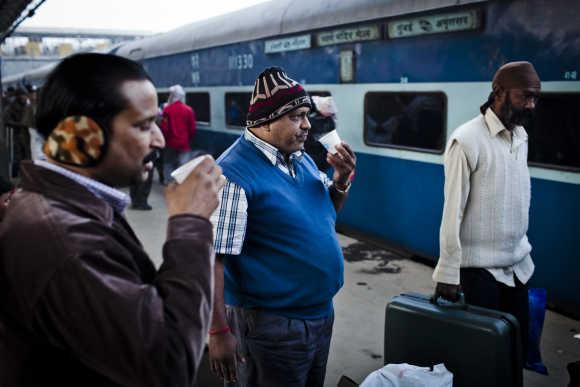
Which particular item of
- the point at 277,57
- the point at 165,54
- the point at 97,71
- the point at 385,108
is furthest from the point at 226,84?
the point at 97,71

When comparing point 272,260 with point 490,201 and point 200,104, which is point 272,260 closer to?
point 490,201

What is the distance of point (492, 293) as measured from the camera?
8.78 ft

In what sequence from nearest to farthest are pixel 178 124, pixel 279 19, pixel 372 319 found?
pixel 372 319
pixel 279 19
pixel 178 124

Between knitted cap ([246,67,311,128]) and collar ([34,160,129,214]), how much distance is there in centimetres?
105

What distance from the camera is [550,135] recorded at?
164 inches

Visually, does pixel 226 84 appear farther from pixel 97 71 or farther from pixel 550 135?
pixel 97 71

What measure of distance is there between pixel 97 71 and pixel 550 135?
3780 millimetres

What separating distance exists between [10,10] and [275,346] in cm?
751

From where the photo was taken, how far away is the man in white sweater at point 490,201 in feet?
8.60

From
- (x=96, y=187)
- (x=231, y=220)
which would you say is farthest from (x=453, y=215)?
(x=96, y=187)

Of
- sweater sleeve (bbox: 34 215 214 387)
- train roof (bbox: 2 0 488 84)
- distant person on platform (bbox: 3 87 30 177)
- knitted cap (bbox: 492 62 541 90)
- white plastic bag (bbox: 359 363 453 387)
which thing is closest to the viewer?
sweater sleeve (bbox: 34 215 214 387)

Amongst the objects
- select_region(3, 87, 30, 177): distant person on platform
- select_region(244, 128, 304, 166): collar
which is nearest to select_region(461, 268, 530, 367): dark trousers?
select_region(244, 128, 304, 166): collar

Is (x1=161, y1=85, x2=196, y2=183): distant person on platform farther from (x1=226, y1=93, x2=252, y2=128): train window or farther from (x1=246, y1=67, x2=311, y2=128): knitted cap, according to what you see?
(x1=246, y1=67, x2=311, y2=128): knitted cap

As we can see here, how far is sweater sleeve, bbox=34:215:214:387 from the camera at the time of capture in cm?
96
